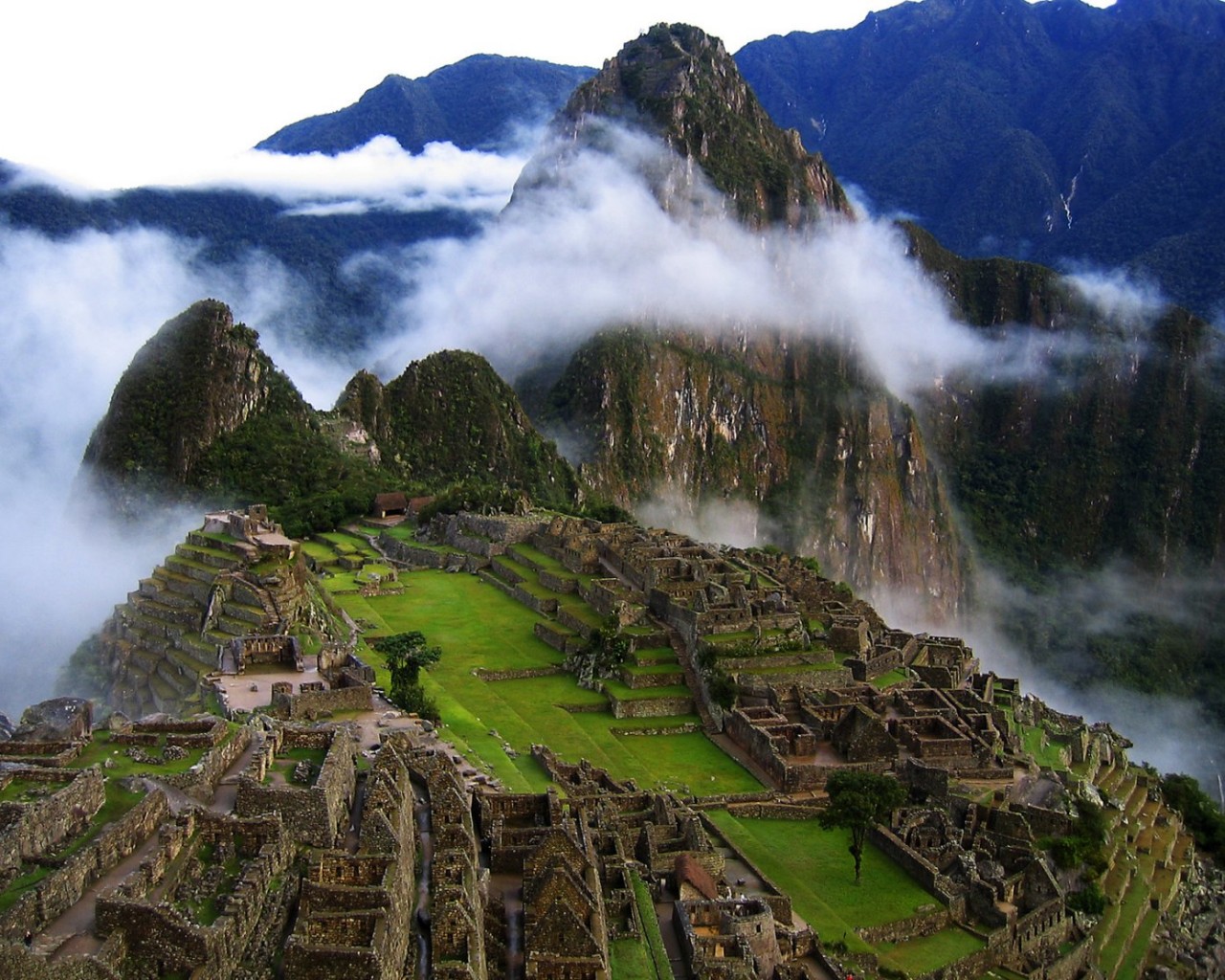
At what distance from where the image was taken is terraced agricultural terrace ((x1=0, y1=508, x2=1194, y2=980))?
1560 cm

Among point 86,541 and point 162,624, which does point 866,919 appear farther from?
point 86,541

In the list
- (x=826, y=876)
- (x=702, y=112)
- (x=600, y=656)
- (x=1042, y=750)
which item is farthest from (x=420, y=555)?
(x=702, y=112)

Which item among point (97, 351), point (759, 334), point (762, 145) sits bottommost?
point (759, 334)

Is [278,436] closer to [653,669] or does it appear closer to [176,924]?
[653,669]

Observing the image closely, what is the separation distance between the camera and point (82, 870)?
14695 millimetres

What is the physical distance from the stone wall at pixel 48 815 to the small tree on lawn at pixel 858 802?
19.3 meters

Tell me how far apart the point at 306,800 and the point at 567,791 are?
12860 millimetres

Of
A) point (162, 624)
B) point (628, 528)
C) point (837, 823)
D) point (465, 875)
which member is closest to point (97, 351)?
point (628, 528)

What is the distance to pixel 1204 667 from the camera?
5285 inches

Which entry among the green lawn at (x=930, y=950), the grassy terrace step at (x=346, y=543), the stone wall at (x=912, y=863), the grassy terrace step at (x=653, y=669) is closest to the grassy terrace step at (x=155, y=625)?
the grassy terrace step at (x=653, y=669)

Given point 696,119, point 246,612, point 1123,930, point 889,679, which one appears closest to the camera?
point 1123,930

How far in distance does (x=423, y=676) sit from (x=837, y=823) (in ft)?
49.7

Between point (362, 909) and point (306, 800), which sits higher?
point (306, 800)

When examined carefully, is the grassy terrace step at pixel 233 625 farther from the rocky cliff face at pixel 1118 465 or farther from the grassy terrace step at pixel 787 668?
the rocky cliff face at pixel 1118 465
